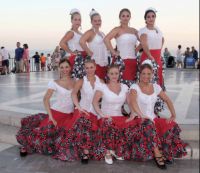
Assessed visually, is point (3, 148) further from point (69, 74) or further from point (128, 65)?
point (128, 65)

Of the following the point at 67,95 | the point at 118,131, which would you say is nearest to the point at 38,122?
the point at 67,95

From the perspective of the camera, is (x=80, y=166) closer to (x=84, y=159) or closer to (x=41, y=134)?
(x=84, y=159)

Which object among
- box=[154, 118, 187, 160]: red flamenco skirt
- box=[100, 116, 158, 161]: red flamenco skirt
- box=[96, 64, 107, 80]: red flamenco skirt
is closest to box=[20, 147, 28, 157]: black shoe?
box=[100, 116, 158, 161]: red flamenco skirt

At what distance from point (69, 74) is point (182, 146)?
66.2 inches

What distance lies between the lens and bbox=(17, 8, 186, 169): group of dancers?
355cm

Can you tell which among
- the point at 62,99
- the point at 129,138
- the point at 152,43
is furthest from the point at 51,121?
the point at 152,43

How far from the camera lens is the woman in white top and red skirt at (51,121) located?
3.82 meters

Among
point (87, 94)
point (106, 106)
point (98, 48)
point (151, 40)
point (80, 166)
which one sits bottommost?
point (80, 166)

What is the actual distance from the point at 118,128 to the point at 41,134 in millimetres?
979

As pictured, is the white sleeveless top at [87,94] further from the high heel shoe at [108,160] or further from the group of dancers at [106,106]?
the high heel shoe at [108,160]

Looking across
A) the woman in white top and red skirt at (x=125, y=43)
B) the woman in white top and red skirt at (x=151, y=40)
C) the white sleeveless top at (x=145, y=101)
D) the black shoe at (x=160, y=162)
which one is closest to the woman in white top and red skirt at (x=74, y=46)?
the woman in white top and red skirt at (x=125, y=43)

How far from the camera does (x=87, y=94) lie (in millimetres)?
3912

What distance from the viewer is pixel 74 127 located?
11.8ft

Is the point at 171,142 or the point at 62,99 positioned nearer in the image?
the point at 171,142
